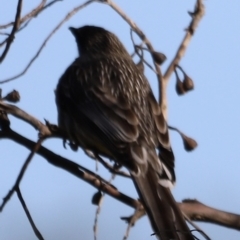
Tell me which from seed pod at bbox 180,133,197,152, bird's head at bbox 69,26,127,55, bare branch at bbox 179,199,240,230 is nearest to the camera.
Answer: bare branch at bbox 179,199,240,230

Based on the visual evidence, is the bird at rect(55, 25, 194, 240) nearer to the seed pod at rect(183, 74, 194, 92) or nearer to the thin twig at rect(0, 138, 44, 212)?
the seed pod at rect(183, 74, 194, 92)

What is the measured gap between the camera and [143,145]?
4.40 metres

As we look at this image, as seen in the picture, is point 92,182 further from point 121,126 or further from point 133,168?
point 121,126

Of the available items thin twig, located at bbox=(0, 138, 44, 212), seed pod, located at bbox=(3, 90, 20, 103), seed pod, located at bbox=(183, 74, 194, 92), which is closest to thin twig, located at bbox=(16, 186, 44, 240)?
thin twig, located at bbox=(0, 138, 44, 212)

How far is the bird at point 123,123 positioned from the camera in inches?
153

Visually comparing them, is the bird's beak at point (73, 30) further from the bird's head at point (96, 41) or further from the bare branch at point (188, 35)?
the bare branch at point (188, 35)

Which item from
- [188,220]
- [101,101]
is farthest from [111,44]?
[188,220]

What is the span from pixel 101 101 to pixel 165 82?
0.90m

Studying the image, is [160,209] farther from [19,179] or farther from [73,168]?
[19,179]

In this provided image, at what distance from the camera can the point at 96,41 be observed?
6.11 metres

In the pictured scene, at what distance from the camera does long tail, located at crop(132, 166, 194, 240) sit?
11.9ft

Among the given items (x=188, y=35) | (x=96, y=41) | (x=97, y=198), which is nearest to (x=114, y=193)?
(x=97, y=198)

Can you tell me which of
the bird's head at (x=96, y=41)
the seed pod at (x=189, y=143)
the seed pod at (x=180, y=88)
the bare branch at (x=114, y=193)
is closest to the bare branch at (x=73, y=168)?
the bare branch at (x=114, y=193)

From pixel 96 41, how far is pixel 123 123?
172 cm
